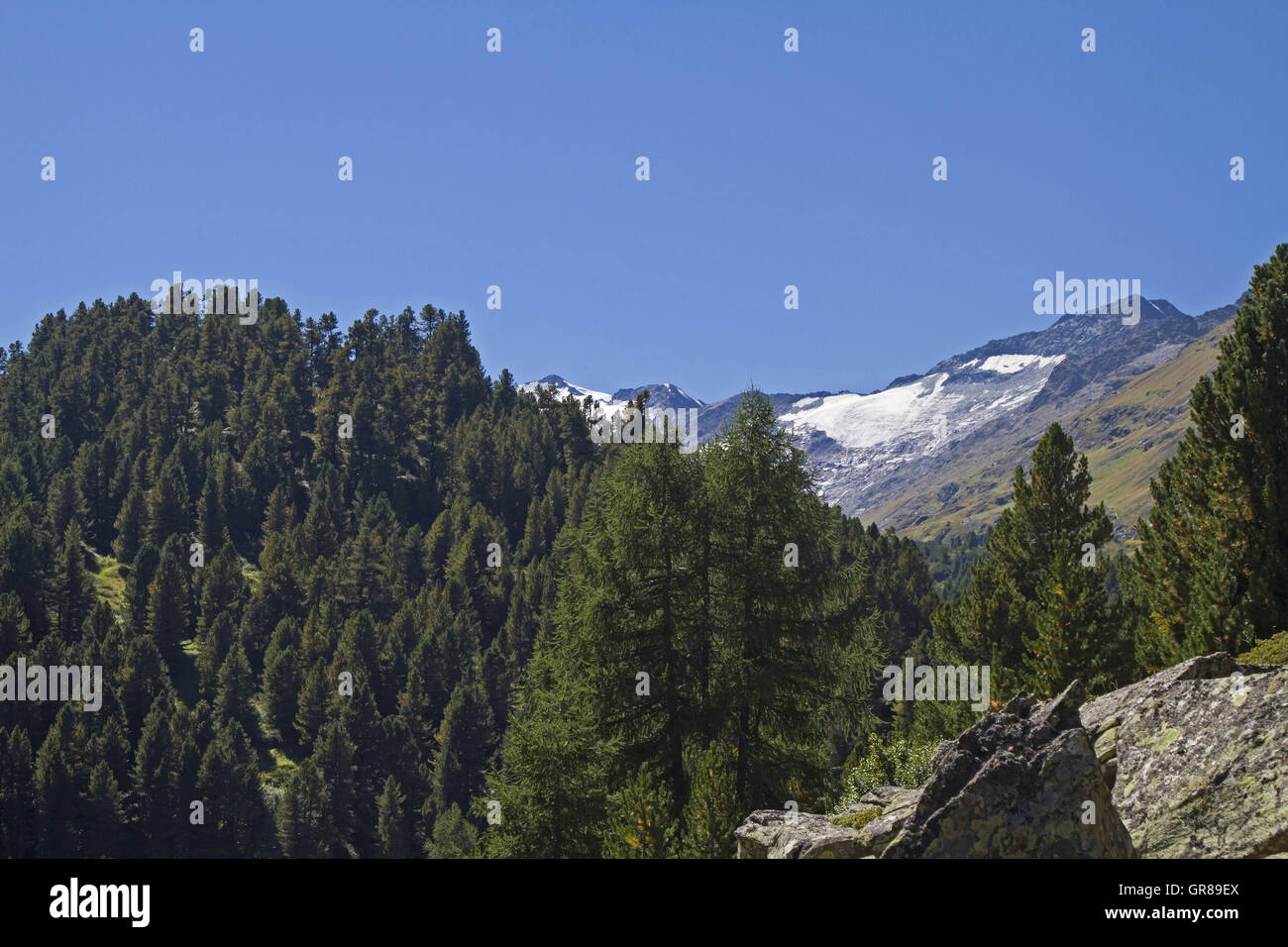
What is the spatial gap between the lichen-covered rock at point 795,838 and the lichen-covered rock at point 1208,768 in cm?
400

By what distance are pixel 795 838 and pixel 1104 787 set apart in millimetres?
4645

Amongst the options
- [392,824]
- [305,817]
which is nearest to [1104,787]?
[392,824]

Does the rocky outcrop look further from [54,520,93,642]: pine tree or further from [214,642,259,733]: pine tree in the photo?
[54,520,93,642]: pine tree

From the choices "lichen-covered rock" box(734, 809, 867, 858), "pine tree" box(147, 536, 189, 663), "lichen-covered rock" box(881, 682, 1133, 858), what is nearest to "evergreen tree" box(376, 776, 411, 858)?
"pine tree" box(147, 536, 189, 663)

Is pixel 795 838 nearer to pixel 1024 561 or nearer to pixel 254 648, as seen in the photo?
pixel 1024 561

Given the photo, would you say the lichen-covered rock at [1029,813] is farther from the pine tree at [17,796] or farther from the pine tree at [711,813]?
the pine tree at [17,796]

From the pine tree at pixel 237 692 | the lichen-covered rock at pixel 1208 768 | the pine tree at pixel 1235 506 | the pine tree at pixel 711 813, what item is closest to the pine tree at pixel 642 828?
the pine tree at pixel 711 813

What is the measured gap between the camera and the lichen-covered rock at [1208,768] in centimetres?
1335

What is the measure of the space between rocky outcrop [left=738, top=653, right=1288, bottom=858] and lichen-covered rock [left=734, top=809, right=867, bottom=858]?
0.08ft

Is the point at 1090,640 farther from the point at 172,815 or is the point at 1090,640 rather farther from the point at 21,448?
the point at 21,448

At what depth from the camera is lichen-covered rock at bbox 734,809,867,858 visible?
549 inches

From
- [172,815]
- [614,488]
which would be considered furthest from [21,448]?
[614,488]
